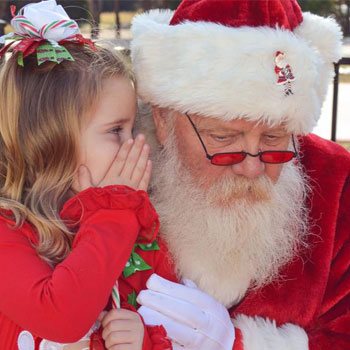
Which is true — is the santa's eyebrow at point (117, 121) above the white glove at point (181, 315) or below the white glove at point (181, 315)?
above

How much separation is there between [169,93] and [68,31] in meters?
0.40

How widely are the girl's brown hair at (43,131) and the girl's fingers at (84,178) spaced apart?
0.02 m

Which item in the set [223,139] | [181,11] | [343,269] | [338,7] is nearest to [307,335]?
[343,269]

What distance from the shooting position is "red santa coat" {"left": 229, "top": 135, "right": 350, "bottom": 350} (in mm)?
2510

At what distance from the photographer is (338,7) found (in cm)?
1766

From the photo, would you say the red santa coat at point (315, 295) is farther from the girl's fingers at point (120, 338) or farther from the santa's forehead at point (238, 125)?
the girl's fingers at point (120, 338)

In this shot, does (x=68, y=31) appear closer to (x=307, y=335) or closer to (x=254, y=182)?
(x=254, y=182)

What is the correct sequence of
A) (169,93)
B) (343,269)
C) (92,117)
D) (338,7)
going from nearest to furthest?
(92,117) < (169,93) < (343,269) < (338,7)

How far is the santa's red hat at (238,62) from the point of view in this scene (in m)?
2.31

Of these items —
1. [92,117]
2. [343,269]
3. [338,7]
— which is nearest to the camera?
[92,117]

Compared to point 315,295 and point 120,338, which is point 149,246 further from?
point 315,295

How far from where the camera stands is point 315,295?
254 cm

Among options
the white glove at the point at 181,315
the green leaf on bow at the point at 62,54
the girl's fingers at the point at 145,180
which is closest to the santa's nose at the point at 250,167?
the girl's fingers at the point at 145,180

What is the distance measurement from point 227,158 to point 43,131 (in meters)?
0.61
